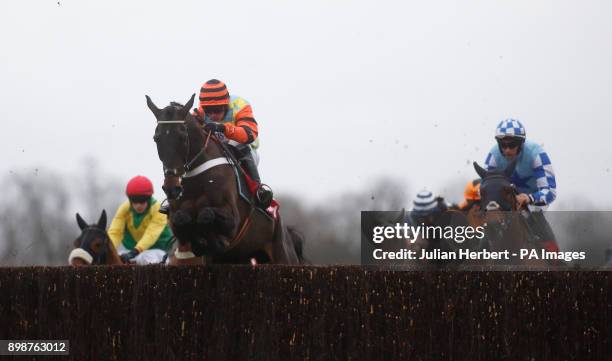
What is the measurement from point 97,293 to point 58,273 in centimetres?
34

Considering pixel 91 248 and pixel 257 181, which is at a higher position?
pixel 257 181

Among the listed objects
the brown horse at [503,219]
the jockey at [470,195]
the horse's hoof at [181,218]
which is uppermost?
the jockey at [470,195]

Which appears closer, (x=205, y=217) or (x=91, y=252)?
(x=205, y=217)

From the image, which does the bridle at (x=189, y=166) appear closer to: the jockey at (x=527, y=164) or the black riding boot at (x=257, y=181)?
the black riding boot at (x=257, y=181)

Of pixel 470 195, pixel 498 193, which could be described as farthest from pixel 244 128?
pixel 470 195

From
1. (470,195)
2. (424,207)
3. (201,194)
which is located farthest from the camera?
(470,195)

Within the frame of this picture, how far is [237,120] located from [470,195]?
21.5ft

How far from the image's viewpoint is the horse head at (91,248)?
422 inches

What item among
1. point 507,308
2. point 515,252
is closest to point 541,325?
point 507,308

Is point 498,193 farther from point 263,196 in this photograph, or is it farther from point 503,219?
point 263,196

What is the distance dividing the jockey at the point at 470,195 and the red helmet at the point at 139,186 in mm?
5107

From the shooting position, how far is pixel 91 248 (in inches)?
426
